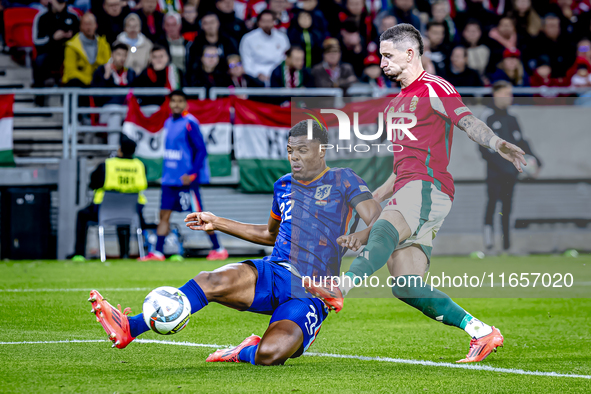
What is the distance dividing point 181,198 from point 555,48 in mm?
8700

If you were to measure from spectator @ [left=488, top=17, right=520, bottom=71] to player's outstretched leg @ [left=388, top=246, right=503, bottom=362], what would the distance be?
11517mm

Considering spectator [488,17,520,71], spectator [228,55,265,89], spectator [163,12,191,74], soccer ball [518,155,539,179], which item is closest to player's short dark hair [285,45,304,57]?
spectator [228,55,265,89]

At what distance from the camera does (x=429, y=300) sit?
487cm

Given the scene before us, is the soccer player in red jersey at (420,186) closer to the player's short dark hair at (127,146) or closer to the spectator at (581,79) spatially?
the player's short dark hair at (127,146)

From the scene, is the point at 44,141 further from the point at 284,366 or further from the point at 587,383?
the point at 587,383

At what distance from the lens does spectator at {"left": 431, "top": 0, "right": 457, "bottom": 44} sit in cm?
1566

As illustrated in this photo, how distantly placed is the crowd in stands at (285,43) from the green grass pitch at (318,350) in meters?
5.74

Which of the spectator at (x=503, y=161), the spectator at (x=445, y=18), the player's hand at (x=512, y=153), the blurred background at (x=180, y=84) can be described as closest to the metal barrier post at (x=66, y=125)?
the blurred background at (x=180, y=84)

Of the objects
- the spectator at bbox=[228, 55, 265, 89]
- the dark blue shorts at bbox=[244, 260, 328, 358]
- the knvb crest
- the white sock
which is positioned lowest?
the white sock

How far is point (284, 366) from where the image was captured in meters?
4.80

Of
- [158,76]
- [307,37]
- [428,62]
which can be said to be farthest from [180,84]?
[428,62]

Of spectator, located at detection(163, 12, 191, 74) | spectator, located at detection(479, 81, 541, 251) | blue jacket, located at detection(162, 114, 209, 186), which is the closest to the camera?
spectator, located at detection(479, 81, 541, 251)

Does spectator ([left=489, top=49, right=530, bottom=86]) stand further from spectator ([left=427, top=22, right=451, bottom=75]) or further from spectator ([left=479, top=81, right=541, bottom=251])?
spectator ([left=479, top=81, right=541, bottom=251])

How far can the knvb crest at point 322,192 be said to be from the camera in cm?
500
